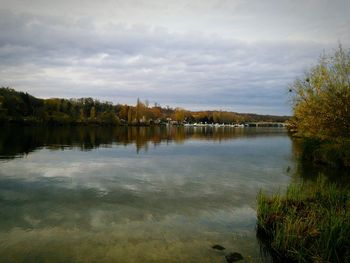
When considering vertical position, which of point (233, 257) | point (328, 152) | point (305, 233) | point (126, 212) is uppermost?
point (328, 152)

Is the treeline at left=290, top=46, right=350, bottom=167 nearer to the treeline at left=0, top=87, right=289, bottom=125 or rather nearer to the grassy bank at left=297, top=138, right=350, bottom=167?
the grassy bank at left=297, top=138, right=350, bottom=167

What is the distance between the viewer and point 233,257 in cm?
991

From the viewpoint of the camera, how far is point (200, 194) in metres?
17.7

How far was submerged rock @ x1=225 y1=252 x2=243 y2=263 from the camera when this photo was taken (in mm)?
9727

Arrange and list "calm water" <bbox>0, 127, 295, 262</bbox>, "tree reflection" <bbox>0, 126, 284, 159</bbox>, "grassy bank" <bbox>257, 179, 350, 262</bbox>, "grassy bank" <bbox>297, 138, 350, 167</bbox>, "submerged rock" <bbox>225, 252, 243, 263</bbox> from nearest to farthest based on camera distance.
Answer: "grassy bank" <bbox>257, 179, 350, 262</bbox> < "submerged rock" <bbox>225, 252, 243, 263</bbox> < "calm water" <bbox>0, 127, 295, 262</bbox> < "grassy bank" <bbox>297, 138, 350, 167</bbox> < "tree reflection" <bbox>0, 126, 284, 159</bbox>

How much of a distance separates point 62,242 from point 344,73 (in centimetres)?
2235

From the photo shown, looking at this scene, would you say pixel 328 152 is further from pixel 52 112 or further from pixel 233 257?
pixel 52 112

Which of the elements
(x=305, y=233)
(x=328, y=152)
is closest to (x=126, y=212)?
(x=305, y=233)

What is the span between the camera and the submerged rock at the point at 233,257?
9727 mm

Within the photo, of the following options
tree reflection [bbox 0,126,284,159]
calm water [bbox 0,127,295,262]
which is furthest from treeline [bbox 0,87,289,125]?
calm water [bbox 0,127,295,262]

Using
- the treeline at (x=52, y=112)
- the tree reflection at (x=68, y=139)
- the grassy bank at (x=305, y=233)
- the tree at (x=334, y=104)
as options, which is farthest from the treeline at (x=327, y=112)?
the treeline at (x=52, y=112)

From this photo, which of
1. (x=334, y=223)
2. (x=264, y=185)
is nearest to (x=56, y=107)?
(x=264, y=185)

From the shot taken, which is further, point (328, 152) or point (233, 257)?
point (328, 152)

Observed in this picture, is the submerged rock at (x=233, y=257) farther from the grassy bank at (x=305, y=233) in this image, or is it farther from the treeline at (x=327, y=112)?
the treeline at (x=327, y=112)
